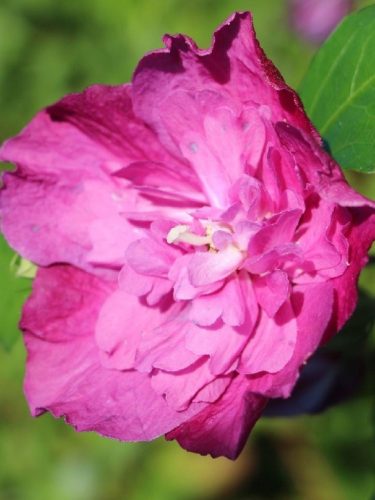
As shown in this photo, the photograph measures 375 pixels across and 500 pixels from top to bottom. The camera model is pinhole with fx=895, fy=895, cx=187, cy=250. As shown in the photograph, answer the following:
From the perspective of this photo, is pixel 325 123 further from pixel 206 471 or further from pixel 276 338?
pixel 206 471

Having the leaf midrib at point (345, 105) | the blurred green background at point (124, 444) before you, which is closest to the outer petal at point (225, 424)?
the leaf midrib at point (345, 105)

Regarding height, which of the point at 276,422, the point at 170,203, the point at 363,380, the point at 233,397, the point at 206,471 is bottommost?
the point at 206,471

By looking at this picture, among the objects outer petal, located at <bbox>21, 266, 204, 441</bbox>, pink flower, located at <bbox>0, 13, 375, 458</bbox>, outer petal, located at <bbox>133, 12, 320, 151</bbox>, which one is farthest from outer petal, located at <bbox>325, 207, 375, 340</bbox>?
outer petal, located at <bbox>21, 266, 204, 441</bbox>

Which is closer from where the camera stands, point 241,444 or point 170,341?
point 241,444

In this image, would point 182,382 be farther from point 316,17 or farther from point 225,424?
point 316,17

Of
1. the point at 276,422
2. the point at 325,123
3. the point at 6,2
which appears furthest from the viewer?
the point at 6,2

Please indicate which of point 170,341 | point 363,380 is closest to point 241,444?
point 170,341
